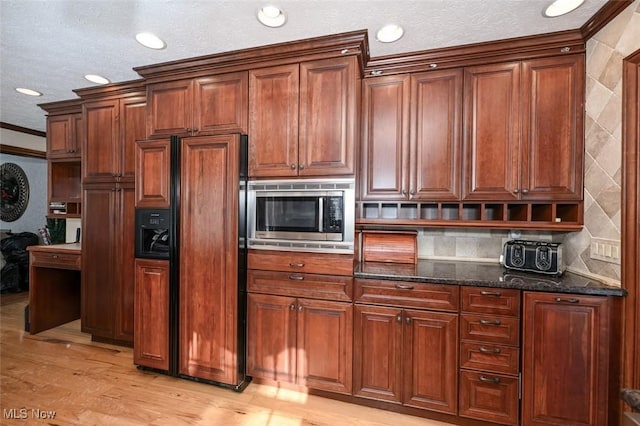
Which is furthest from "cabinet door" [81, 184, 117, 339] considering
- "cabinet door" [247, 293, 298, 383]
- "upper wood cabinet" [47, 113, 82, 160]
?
"cabinet door" [247, 293, 298, 383]

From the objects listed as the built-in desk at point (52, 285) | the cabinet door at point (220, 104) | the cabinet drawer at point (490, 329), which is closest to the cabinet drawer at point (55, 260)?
the built-in desk at point (52, 285)

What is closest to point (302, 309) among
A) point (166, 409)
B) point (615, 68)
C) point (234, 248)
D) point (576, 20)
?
point (234, 248)

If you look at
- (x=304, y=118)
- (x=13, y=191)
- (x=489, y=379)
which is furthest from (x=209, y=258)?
(x=13, y=191)

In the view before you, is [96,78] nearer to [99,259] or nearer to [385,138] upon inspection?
[99,259]

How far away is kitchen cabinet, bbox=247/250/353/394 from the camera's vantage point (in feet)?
6.27

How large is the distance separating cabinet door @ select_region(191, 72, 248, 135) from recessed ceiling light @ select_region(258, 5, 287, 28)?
18.2 inches

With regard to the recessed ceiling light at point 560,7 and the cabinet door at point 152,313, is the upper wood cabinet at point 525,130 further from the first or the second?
the cabinet door at point 152,313

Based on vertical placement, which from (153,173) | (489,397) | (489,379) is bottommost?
(489,397)

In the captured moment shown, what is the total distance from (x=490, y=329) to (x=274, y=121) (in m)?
2.03

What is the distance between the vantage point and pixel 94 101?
2.80 metres

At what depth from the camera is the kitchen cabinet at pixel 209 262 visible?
2027mm

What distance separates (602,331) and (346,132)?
1923mm

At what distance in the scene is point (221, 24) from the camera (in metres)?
1.79

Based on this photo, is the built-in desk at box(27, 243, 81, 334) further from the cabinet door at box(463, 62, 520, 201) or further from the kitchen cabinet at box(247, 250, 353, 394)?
the cabinet door at box(463, 62, 520, 201)
